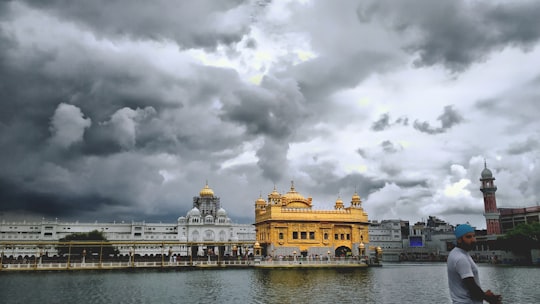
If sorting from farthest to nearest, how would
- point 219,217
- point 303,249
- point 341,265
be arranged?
point 219,217 < point 303,249 < point 341,265

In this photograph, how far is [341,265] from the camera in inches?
2288

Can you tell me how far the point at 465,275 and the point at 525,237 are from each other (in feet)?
238

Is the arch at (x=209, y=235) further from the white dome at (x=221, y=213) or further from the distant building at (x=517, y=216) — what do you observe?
the distant building at (x=517, y=216)

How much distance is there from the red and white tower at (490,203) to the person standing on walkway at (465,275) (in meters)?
95.5

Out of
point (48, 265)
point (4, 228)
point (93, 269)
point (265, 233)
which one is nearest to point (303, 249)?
point (265, 233)

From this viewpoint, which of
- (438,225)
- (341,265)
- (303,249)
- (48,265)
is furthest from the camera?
(438,225)

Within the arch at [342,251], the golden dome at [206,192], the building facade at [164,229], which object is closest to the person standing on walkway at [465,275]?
the arch at [342,251]

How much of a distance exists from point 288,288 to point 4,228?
104132 mm

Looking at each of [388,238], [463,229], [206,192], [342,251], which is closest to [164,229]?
[206,192]

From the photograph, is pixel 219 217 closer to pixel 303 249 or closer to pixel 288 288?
pixel 303 249

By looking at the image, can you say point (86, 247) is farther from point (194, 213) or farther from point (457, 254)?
point (457, 254)

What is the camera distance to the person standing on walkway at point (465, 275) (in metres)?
7.26

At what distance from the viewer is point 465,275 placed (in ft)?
24.0

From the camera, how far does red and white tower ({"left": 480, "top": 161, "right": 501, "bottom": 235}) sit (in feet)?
307
